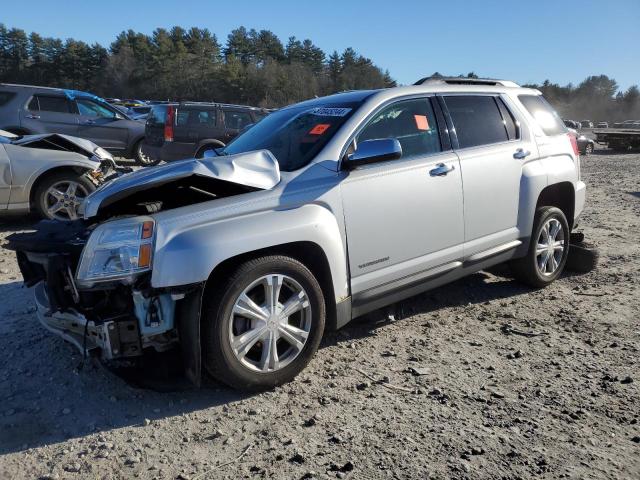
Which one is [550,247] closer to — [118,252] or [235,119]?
[118,252]

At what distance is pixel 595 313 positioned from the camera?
4.47 meters

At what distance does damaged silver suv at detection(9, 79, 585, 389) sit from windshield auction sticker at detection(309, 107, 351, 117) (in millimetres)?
14

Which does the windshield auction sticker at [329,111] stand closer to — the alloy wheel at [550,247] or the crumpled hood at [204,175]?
the crumpled hood at [204,175]

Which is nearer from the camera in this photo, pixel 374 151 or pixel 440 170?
pixel 374 151

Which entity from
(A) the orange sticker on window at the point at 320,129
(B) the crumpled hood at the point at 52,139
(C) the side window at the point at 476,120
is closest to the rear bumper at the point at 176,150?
(B) the crumpled hood at the point at 52,139

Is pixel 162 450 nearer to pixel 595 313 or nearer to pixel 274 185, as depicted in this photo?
pixel 274 185

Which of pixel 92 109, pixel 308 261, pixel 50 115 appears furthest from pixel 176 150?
pixel 308 261

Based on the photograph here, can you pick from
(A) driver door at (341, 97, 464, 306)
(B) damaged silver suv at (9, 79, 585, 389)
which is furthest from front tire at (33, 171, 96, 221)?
(A) driver door at (341, 97, 464, 306)

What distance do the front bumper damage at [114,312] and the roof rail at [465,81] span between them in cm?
278

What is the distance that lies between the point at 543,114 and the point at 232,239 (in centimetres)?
365

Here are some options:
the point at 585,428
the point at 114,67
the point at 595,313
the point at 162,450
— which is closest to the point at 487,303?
the point at 595,313

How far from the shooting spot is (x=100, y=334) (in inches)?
111

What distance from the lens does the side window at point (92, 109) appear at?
1273 centimetres

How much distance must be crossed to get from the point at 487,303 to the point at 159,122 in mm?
10073
